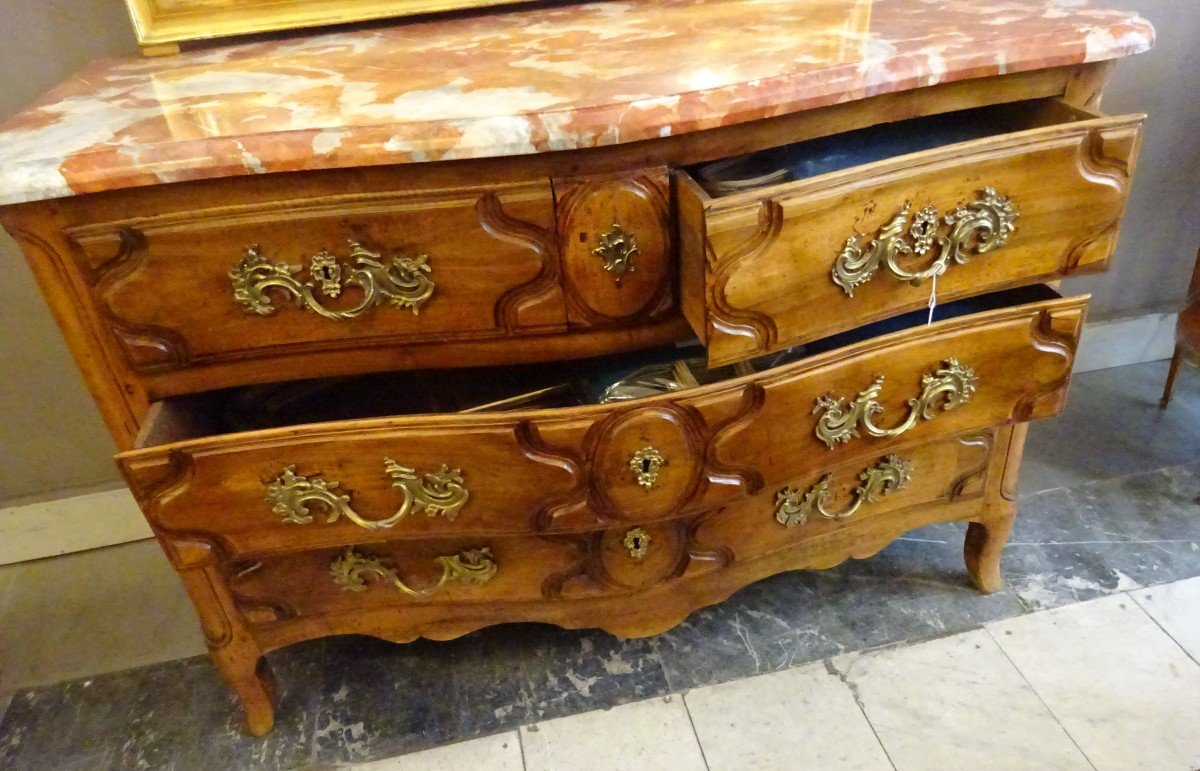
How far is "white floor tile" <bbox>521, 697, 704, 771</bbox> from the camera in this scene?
102 cm

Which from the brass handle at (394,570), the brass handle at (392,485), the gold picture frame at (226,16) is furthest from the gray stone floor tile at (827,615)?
the gold picture frame at (226,16)

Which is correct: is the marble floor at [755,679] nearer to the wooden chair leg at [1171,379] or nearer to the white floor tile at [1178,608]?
the white floor tile at [1178,608]

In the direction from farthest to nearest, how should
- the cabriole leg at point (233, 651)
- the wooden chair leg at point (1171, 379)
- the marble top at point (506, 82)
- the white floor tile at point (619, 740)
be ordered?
the wooden chair leg at point (1171, 379)
the white floor tile at point (619, 740)
the cabriole leg at point (233, 651)
the marble top at point (506, 82)

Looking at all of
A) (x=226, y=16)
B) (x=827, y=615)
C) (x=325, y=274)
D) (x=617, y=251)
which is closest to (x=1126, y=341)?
(x=827, y=615)

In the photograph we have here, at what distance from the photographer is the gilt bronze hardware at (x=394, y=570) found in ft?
3.07

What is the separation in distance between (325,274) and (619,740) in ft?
2.27

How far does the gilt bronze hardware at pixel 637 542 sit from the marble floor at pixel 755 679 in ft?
0.85

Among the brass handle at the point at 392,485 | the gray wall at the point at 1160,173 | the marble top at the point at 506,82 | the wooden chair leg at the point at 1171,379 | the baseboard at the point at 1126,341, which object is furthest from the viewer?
the baseboard at the point at 1126,341

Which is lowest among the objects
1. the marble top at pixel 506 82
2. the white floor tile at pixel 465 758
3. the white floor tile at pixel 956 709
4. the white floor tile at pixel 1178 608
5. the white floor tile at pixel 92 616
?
the white floor tile at pixel 92 616

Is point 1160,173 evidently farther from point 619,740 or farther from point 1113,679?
point 619,740

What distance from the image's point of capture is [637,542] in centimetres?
96

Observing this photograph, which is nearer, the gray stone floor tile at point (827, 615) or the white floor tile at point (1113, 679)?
the white floor tile at point (1113, 679)

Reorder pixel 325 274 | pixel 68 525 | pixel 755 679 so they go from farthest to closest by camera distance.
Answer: pixel 68 525
pixel 755 679
pixel 325 274

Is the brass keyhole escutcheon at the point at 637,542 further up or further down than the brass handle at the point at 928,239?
further down
